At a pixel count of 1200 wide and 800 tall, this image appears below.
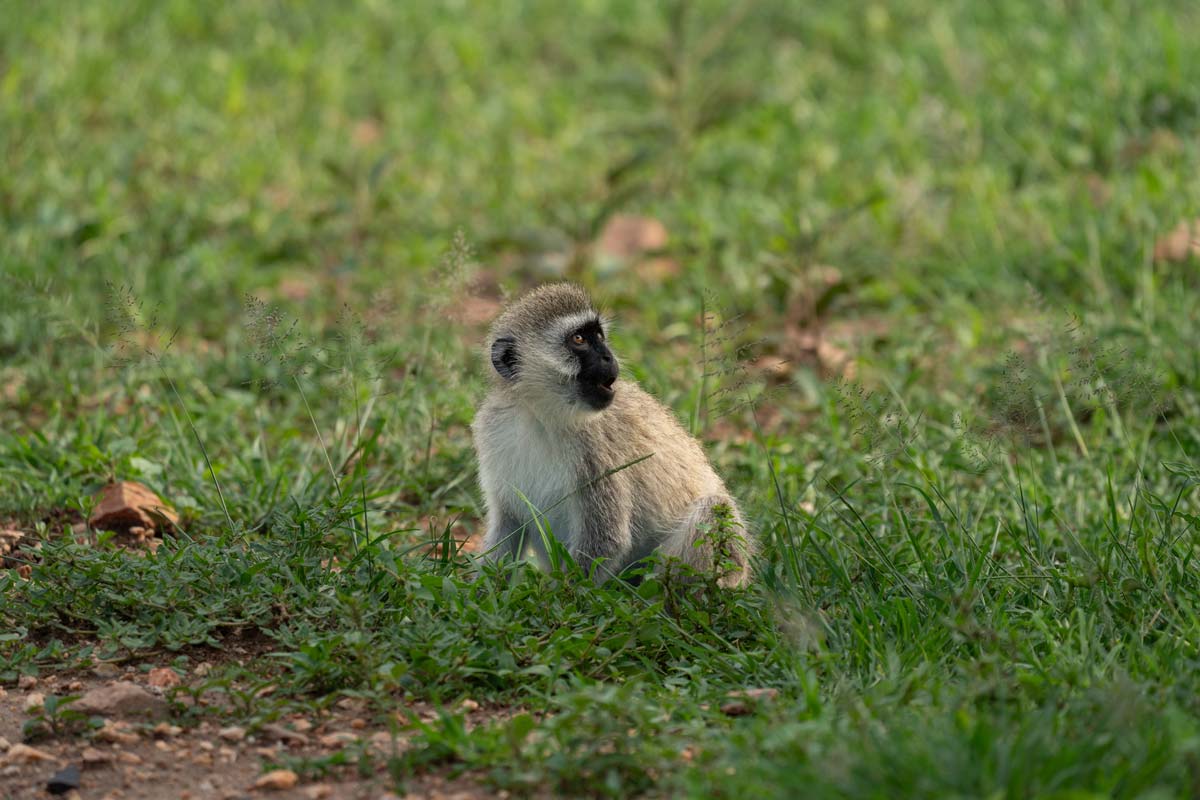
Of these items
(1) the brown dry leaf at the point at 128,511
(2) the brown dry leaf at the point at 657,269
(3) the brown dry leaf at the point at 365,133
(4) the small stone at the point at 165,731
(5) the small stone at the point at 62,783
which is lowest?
(4) the small stone at the point at 165,731

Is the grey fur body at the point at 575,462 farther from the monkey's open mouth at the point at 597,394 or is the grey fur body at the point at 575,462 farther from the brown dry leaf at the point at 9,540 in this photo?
the brown dry leaf at the point at 9,540

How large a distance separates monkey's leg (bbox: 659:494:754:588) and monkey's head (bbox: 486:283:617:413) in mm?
495

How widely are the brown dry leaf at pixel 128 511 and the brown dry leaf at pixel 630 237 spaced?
143 inches

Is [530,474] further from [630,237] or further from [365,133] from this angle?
[365,133]

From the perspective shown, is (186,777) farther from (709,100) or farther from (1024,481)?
(709,100)

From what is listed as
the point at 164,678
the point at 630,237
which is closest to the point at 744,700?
the point at 164,678

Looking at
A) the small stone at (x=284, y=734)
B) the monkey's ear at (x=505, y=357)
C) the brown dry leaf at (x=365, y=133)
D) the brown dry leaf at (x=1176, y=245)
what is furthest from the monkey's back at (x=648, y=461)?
the brown dry leaf at (x=365, y=133)

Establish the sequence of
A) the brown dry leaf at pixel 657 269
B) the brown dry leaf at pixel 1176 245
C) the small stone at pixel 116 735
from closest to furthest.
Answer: the small stone at pixel 116 735 < the brown dry leaf at pixel 1176 245 < the brown dry leaf at pixel 657 269

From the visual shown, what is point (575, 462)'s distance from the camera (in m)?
5.07

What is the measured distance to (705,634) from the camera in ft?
15.1

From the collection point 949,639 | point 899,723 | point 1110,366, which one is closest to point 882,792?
point 899,723

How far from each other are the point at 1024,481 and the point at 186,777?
11.7 ft

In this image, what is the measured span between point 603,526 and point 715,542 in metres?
0.47

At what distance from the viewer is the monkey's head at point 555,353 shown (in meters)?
4.97
